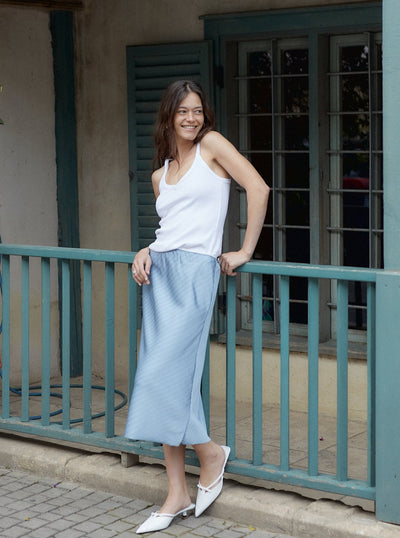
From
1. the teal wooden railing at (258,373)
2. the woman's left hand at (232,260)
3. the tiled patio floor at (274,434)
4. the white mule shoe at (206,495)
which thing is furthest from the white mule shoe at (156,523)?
the woman's left hand at (232,260)

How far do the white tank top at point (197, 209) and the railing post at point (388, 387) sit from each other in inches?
29.6

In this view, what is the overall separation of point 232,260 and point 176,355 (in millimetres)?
466

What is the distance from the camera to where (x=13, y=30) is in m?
7.10

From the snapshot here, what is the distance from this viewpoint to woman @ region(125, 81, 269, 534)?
4.29 metres

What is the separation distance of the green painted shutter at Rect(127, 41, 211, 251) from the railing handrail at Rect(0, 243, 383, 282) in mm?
1942

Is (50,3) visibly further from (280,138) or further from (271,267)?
(271,267)

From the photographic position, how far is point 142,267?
4418 mm

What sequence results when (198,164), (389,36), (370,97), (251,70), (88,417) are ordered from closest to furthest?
(389,36) < (198,164) < (88,417) < (370,97) < (251,70)

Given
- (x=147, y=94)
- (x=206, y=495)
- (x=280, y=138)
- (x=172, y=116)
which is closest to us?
(x=172, y=116)

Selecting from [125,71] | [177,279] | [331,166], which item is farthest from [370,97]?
[177,279]

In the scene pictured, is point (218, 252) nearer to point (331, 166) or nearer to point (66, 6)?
point (331, 166)

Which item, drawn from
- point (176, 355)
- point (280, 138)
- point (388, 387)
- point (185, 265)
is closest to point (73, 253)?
point (185, 265)

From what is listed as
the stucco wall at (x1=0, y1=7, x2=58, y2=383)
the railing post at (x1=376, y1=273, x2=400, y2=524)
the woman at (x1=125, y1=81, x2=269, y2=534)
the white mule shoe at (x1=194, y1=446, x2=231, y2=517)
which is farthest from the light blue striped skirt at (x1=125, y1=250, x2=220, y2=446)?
the stucco wall at (x1=0, y1=7, x2=58, y2=383)

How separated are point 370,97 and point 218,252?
220 centimetres
